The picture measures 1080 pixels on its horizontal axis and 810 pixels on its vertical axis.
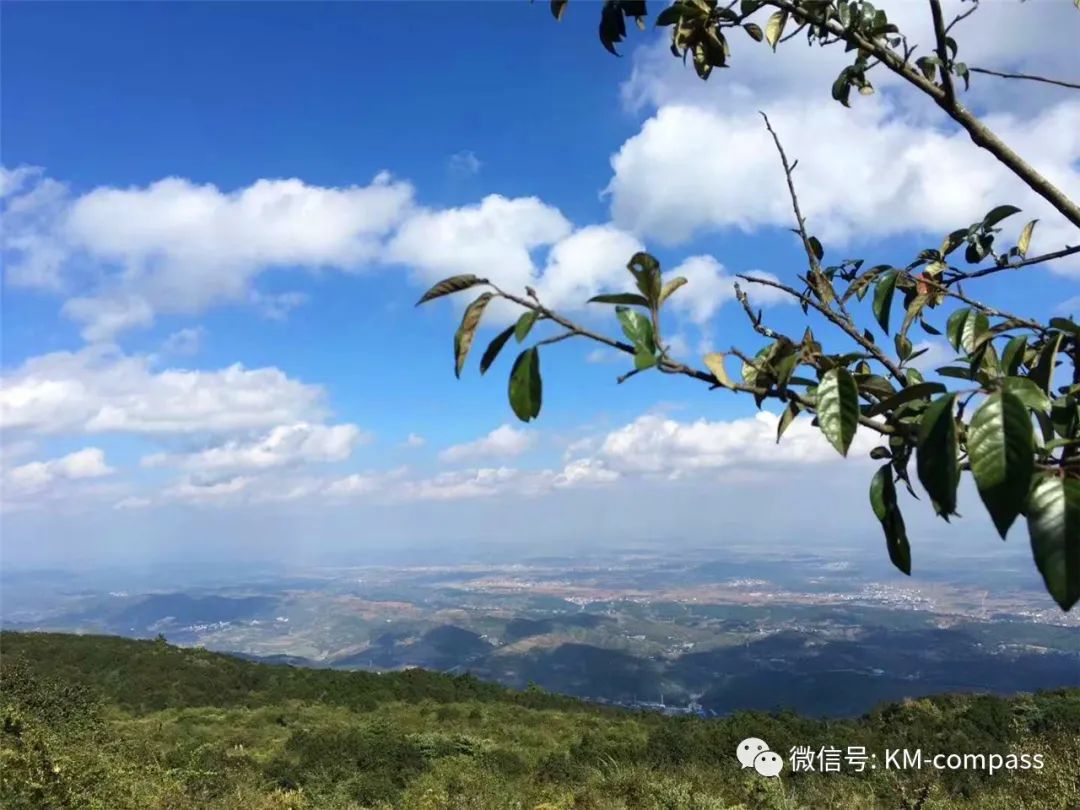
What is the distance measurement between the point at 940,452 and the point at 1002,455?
6 centimetres

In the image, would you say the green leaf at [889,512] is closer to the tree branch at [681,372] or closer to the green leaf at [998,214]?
the tree branch at [681,372]

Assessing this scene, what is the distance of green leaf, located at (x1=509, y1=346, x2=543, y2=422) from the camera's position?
1048 mm

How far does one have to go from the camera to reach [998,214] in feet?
6.13

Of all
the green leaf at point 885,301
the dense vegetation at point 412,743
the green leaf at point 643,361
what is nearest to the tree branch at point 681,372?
the green leaf at point 643,361

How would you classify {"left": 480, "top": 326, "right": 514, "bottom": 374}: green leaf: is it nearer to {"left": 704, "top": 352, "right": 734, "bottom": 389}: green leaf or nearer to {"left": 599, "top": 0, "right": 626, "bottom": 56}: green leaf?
{"left": 704, "top": 352, "right": 734, "bottom": 389}: green leaf

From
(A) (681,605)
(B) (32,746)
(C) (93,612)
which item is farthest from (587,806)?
(C) (93,612)

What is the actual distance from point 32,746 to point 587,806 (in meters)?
7.21

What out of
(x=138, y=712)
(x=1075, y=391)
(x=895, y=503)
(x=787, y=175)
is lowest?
(x=138, y=712)

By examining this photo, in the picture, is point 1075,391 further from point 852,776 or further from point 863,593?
point 863,593

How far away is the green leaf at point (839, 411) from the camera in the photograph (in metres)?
1.02

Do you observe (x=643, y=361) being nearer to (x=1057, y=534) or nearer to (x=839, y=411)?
(x=839, y=411)

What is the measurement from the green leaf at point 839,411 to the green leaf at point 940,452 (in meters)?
0.20

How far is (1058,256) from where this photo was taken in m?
1.57

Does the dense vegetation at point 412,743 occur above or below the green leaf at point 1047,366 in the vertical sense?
below
